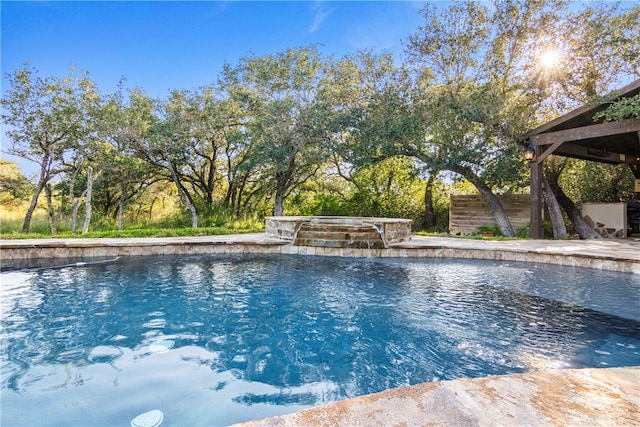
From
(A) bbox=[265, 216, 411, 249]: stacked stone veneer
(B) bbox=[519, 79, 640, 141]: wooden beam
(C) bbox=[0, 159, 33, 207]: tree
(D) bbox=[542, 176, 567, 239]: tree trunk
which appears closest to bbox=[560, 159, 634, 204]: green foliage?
(D) bbox=[542, 176, 567, 239]: tree trunk

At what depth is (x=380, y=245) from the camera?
7.73 m

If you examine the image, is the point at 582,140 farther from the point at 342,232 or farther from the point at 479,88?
the point at 342,232

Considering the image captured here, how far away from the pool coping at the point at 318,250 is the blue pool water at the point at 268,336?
739 millimetres

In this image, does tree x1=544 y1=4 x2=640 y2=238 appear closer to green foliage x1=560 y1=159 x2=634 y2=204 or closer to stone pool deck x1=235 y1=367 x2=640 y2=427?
green foliage x1=560 y1=159 x2=634 y2=204

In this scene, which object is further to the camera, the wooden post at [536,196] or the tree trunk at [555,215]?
the tree trunk at [555,215]

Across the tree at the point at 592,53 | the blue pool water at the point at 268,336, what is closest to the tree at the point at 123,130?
the blue pool water at the point at 268,336

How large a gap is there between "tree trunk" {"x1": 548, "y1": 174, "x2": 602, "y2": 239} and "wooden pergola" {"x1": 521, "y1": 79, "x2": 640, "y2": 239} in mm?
1443

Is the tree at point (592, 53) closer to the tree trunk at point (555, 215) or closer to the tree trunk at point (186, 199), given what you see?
the tree trunk at point (555, 215)

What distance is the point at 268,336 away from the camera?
10.5 ft

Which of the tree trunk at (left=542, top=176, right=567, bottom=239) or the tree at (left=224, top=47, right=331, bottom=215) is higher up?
the tree at (left=224, top=47, right=331, bottom=215)

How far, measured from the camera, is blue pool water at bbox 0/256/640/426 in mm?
2240

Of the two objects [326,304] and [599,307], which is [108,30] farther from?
[599,307]

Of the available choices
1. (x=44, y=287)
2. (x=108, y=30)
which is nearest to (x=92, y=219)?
(x=108, y=30)

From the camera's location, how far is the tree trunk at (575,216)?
9750 mm
